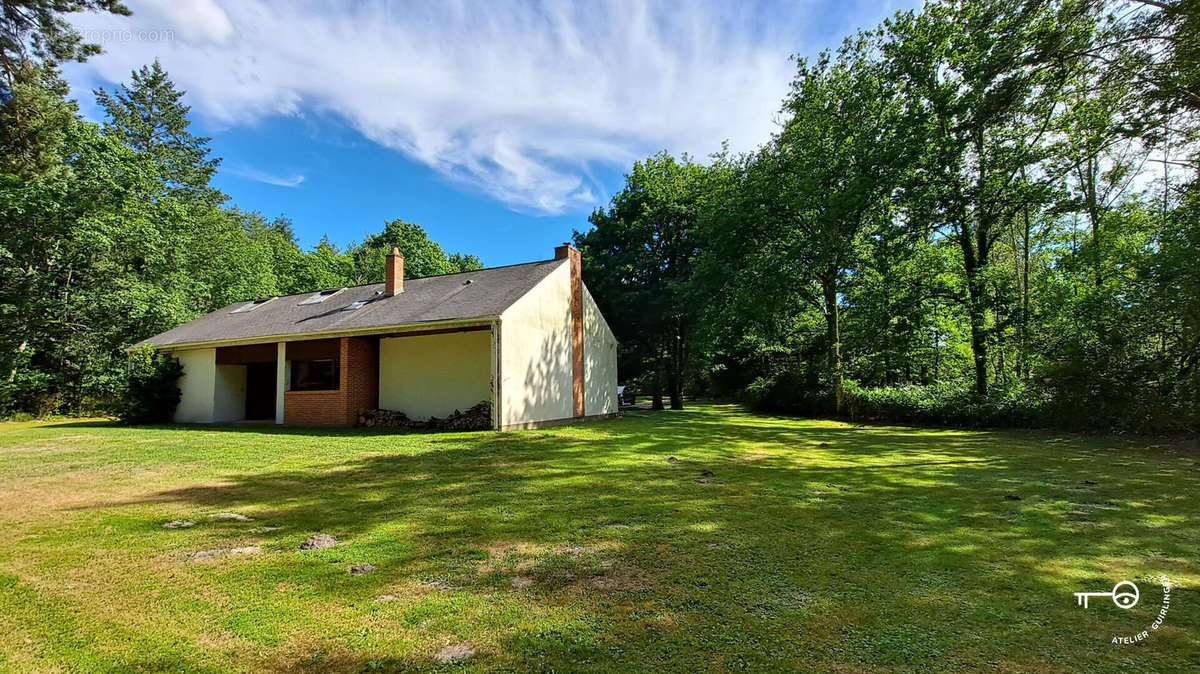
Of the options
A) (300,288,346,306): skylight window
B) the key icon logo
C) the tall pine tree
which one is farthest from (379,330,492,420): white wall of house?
the tall pine tree

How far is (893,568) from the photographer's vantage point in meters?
3.63

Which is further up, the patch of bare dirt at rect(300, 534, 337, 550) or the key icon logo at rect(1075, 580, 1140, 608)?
the patch of bare dirt at rect(300, 534, 337, 550)

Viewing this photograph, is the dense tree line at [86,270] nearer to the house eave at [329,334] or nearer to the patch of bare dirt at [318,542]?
the house eave at [329,334]

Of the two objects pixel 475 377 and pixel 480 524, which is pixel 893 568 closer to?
pixel 480 524

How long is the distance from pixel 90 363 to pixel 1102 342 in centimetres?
3448

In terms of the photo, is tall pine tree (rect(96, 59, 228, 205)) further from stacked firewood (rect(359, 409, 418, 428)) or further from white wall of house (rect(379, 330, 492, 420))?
stacked firewood (rect(359, 409, 418, 428))

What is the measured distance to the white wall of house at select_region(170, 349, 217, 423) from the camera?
56.7ft

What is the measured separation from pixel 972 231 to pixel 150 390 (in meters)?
28.5

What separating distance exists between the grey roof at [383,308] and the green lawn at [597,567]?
6.40 meters

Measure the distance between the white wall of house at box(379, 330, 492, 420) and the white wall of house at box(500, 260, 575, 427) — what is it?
57.8 inches

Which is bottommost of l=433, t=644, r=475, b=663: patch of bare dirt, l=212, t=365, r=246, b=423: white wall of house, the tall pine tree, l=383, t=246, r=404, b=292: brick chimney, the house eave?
l=433, t=644, r=475, b=663: patch of bare dirt

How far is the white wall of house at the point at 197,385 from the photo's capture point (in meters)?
17.3

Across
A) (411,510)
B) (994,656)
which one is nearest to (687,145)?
(411,510)

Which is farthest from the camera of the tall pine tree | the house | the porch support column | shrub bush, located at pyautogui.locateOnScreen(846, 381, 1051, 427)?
the tall pine tree
